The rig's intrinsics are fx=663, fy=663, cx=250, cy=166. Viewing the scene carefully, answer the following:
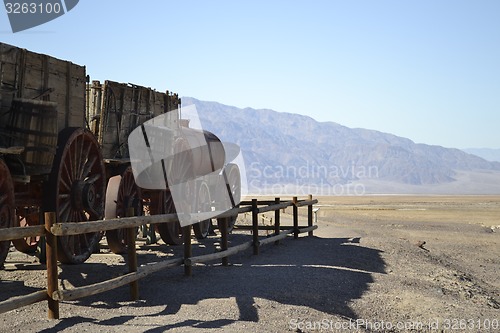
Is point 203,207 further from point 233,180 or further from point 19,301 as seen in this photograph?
point 19,301

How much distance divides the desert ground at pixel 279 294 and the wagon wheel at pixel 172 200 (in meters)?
0.36

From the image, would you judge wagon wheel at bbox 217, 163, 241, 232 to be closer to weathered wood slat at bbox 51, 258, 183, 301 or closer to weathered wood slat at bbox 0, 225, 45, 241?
weathered wood slat at bbox 51, 258, 183, 301

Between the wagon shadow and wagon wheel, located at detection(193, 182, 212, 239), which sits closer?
the wagon shadow

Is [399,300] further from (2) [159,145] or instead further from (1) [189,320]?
(2) [159,145]

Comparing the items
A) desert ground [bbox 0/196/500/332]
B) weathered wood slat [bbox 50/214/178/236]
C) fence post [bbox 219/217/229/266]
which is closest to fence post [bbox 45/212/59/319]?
weathered wood slat [bbox 50/214/178/236]

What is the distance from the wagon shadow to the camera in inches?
326

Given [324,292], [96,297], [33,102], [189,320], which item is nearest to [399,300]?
[324,292]

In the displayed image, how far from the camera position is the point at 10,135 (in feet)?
29.0

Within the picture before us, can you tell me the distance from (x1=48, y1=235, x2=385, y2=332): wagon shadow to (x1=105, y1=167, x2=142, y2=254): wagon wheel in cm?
150

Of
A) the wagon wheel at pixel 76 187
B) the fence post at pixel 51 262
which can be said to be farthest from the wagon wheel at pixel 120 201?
the fence post at pixel 51 262

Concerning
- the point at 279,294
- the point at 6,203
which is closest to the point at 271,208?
the point at 279,294

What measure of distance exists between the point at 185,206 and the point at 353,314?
721 cm

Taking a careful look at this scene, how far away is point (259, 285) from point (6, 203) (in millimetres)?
Answer: 3674

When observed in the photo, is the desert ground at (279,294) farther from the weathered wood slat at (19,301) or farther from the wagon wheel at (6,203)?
the wagon wheel at (6,203)
